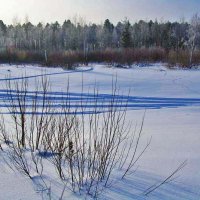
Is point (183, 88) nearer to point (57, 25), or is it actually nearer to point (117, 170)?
point (117, 170)

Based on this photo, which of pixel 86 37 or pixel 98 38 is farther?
pixel 98 38

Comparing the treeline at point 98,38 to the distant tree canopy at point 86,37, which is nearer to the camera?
the treeline at point 98,38

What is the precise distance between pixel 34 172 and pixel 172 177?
1.12m

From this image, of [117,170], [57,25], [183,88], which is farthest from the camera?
[57,25]

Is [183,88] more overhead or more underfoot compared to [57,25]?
more underfoot

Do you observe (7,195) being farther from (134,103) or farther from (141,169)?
(134,103)

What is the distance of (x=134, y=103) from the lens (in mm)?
8195

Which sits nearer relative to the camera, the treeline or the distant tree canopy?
the treeline

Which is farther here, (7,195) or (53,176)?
(53,176)

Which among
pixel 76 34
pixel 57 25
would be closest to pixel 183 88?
pixel 76 34

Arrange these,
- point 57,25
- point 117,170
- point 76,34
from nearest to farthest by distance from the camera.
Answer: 1. point 117,170
2. point 76,34
3. point 57,25

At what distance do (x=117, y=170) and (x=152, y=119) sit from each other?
3.07 meters

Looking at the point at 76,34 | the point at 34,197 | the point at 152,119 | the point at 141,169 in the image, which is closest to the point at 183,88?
the point at 152,119

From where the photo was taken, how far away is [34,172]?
9.30 ft
